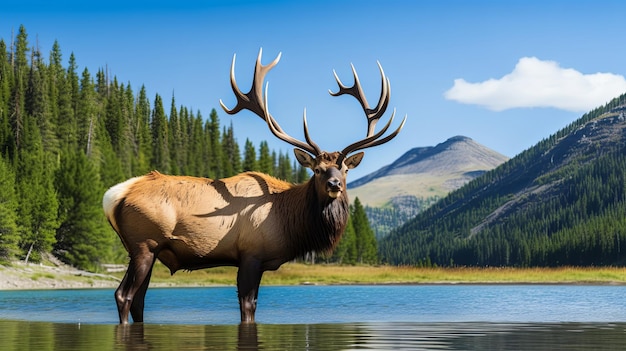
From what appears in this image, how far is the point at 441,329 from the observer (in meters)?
13.9

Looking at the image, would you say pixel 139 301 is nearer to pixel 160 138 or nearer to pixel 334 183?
pixel 334 183

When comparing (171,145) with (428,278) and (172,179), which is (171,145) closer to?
(428,278)

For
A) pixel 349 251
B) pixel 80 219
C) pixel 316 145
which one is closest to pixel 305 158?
pixel 316 145

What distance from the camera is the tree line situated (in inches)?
2660

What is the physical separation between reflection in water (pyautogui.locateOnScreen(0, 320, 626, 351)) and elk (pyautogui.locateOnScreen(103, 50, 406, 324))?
3.22ft

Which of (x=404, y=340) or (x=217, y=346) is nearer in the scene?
(x=217, y=346)

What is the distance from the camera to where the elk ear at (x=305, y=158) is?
46.4ft

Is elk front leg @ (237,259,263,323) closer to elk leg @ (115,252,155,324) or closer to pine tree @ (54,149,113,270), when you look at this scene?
elk leg @ (115,252,155,324)

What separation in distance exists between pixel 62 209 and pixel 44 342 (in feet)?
207

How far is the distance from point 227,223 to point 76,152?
94.5m

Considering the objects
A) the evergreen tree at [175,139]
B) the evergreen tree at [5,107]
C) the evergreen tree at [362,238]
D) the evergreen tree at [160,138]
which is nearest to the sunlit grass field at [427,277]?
the evergreen tree at [5,107]

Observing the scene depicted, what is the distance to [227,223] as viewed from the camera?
14.4m

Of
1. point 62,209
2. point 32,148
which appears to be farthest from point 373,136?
point 32,148

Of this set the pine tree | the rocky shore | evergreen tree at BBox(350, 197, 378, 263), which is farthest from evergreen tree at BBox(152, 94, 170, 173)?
the rocky shore
